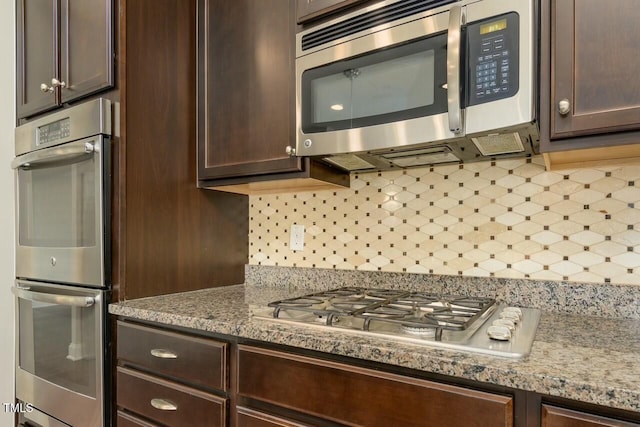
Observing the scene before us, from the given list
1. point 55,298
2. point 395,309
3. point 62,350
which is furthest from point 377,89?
point 62,350

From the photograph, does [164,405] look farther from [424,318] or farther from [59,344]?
[424,318]

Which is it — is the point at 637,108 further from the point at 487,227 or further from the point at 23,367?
the point at 23,367

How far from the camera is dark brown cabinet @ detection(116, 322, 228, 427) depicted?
3.53ft

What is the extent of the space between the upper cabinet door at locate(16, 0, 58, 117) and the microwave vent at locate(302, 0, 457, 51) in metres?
1.11

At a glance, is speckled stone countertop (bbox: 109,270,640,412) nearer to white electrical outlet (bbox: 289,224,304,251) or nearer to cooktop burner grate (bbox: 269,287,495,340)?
cooktop burner grate (bbox: 269,287,495,340)

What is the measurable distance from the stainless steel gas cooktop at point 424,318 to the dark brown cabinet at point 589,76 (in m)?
0.44

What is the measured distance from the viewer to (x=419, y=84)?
3.57ft

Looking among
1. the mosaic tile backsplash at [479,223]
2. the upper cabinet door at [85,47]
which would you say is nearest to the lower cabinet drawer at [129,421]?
the mosaic tile backsplash at [479,223]

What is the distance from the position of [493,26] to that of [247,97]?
2.79 ft

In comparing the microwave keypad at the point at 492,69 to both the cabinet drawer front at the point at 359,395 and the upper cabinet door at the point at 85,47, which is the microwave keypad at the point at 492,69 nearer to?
the cabinet drawer front at the point at 359,395

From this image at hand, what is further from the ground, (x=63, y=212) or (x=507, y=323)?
(x=63, y=212)

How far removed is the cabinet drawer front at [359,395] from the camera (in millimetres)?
744

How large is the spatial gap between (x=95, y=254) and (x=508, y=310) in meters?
1.35

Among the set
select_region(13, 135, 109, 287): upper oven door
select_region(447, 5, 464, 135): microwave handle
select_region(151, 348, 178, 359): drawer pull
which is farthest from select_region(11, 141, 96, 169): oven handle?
select_region(447, 5, 464, 135): microwave handle
